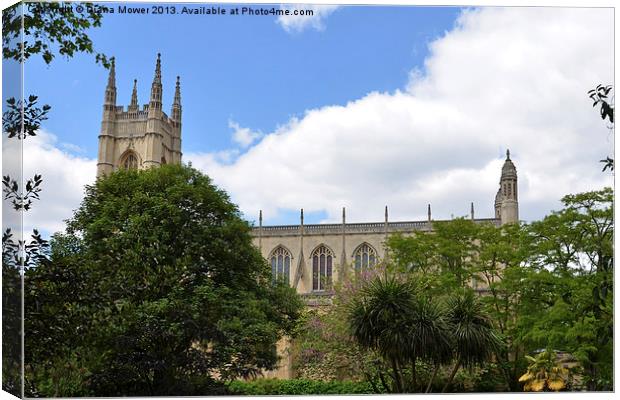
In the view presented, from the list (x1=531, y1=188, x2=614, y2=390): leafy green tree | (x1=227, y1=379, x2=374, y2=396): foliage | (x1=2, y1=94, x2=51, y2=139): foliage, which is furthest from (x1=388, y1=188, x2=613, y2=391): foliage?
(x1=2, y1=94, x2=51, y2=139): foliage

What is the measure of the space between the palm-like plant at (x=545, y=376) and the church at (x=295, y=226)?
73.6 feet

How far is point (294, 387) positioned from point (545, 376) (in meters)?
5.81

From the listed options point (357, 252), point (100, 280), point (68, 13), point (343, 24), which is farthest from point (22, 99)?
point (357, 252)

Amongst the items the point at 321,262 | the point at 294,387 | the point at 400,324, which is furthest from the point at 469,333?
the point at 321,262

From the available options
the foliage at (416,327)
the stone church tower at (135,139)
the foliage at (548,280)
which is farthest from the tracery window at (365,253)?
the foliage at (416,327)

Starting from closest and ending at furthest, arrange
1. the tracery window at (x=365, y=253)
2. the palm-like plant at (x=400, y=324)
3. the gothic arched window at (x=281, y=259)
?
the palm-like plant at (x=400, y=324) < the gothic arched window at (x=281, y=259) < the tracery window at (x=365, y=253)

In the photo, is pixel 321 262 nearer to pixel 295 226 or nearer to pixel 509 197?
pixel 295 226

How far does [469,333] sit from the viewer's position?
12781 millimetres

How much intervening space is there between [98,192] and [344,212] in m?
24.1

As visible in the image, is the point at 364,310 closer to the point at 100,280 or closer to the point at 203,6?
the point at 100,280

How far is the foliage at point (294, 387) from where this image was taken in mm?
15414

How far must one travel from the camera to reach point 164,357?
47.2 feet

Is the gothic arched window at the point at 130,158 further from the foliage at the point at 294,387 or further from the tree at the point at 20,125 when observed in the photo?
the tree at the point at 20,125

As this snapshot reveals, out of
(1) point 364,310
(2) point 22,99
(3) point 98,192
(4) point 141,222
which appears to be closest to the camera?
(2) point 22,99
